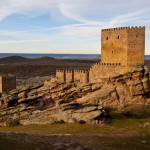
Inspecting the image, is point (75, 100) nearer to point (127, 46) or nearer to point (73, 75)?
point (73, 75)

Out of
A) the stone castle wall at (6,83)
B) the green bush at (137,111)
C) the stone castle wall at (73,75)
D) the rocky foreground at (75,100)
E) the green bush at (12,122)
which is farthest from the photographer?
the stone castle wall at (6,83)

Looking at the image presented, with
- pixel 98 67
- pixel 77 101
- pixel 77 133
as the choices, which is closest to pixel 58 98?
pixel 77 101

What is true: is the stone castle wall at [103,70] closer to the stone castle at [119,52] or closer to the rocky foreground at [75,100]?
the stone castle at [119,52]

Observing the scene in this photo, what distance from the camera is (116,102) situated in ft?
150

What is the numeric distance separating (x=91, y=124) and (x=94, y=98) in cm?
643

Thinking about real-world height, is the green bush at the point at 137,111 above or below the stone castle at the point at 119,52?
below

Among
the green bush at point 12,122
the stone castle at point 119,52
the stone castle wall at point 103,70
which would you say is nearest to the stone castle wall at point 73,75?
the stone castle at point 119,52

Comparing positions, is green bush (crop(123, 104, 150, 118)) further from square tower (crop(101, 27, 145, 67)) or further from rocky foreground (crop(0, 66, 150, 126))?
square tower (crop(101, 27, 145, 67))

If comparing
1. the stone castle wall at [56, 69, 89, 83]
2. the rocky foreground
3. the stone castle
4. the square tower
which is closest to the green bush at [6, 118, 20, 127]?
the rocky foreground

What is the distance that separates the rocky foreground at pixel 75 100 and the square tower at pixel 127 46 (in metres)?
1.68

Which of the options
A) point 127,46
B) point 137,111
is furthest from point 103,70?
point 137,111

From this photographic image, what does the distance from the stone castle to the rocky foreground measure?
133cm

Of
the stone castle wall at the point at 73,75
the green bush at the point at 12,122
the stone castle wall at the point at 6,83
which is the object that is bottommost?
the green bush at the point at 12,122

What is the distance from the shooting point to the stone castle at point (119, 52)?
4709 centimetres
